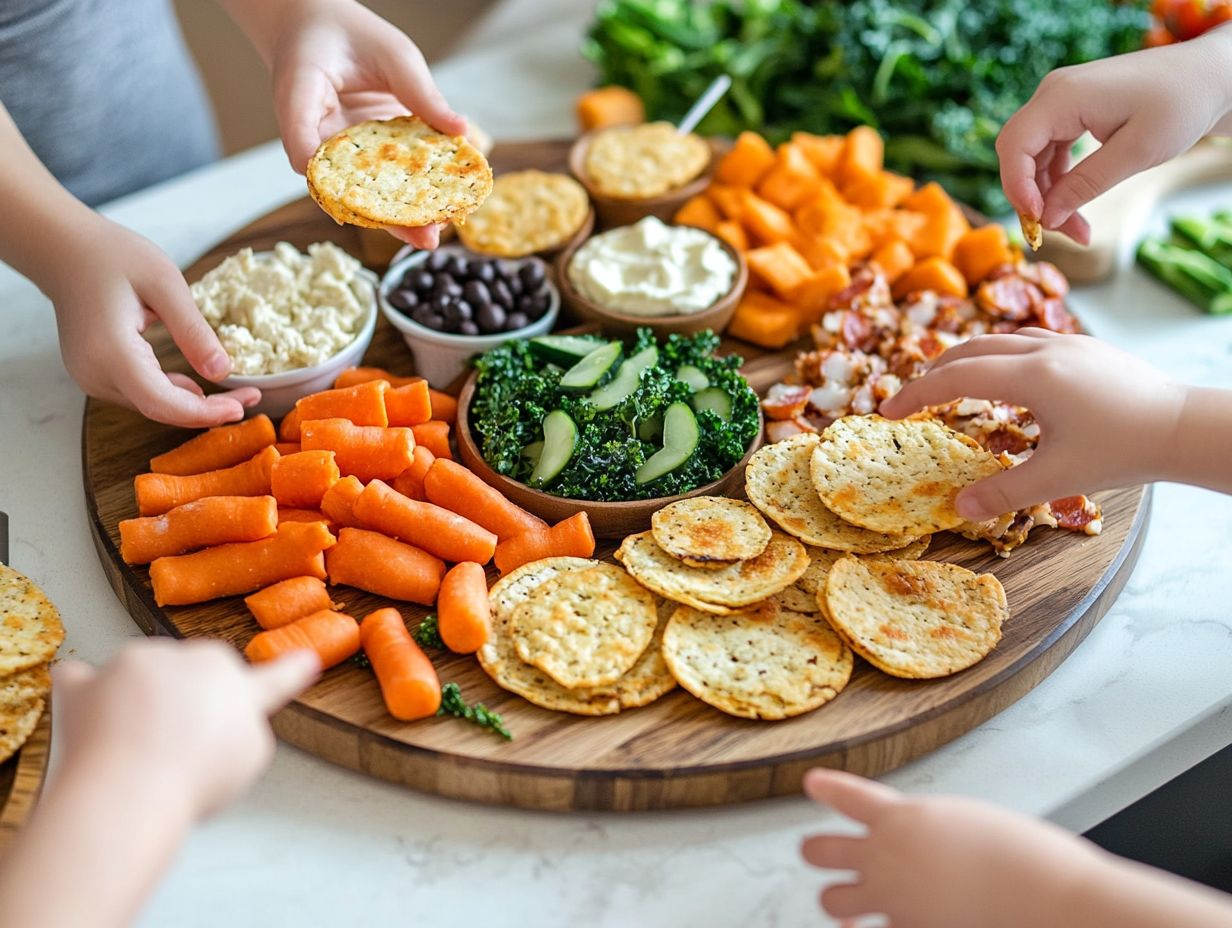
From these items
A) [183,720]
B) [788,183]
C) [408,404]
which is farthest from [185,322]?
[788,183]

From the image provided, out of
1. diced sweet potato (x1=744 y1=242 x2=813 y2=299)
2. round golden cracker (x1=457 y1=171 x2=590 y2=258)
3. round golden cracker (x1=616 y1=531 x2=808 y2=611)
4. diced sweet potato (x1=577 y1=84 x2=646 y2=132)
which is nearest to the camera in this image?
round golden cracker (x1=616 y1=531 x2=808 y2=611)

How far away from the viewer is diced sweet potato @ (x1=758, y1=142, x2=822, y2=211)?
3658 mm

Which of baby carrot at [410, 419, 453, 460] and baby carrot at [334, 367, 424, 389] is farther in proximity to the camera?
baby carrot at [334, 367, 424, 389]

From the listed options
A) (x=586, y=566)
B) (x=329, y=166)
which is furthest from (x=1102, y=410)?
(x=329, y=166)

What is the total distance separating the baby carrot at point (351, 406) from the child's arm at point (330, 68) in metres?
0.39

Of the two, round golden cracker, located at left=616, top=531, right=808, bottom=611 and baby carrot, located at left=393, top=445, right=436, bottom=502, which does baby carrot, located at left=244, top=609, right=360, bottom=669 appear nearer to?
baby carrot, located at left=393, top=445, right=436, bottom=502

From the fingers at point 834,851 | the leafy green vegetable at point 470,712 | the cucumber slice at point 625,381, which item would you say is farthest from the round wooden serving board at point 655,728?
the cucumber slice at point 625,381

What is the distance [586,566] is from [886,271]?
4.92ft

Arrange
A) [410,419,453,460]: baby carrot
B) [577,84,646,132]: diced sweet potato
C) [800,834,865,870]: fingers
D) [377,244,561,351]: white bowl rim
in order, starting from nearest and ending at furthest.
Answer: [800,834,865,870]: fingers < [410,419,453,460]: baby carrot < [377,244,561,351]: white bowl rim < [577,84,646,132]: diced sweet potato

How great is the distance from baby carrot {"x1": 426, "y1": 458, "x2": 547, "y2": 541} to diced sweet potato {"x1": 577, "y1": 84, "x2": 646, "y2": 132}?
77.5 inches

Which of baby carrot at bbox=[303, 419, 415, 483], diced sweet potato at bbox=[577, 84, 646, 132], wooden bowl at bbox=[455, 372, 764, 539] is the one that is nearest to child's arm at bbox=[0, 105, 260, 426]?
baby carrot at bbox=[303, 419, 415, 483]

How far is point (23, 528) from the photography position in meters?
2.80

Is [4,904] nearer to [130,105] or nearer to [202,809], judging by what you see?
[202,809]

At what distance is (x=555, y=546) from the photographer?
2582 millimetres
